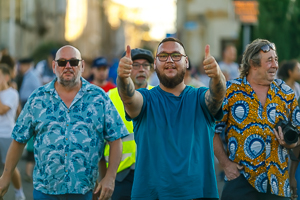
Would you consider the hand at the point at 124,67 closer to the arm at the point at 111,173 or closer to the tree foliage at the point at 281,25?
the arm at the point at 111,173

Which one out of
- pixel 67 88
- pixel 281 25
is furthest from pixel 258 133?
pixel 281 25

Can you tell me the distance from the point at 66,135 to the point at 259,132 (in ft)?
5.77

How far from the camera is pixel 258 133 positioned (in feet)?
17.6

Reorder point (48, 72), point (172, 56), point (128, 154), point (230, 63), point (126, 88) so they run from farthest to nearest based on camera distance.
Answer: point (230, 63)
point (48, 72)
point (128, 154)
point (172, 56)
point (126, 88)

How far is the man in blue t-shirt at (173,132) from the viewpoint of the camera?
438cm

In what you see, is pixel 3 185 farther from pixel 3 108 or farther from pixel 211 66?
pixel 3 108

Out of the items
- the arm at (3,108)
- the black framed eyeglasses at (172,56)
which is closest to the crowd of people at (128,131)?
the black framed eyeglasses at (172,56)

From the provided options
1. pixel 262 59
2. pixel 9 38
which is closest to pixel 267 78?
pixel 262 59

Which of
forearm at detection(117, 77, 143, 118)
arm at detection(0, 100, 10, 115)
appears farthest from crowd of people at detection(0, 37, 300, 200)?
arm at detection(0, 100, 10, 115)

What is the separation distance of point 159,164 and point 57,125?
1.36 m

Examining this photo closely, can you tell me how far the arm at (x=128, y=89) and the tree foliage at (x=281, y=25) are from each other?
1241cm

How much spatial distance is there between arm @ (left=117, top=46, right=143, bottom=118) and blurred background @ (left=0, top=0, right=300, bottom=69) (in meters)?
8.83

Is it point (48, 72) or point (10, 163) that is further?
point (48, 72)

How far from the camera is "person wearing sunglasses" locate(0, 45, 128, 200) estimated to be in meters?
5.36
